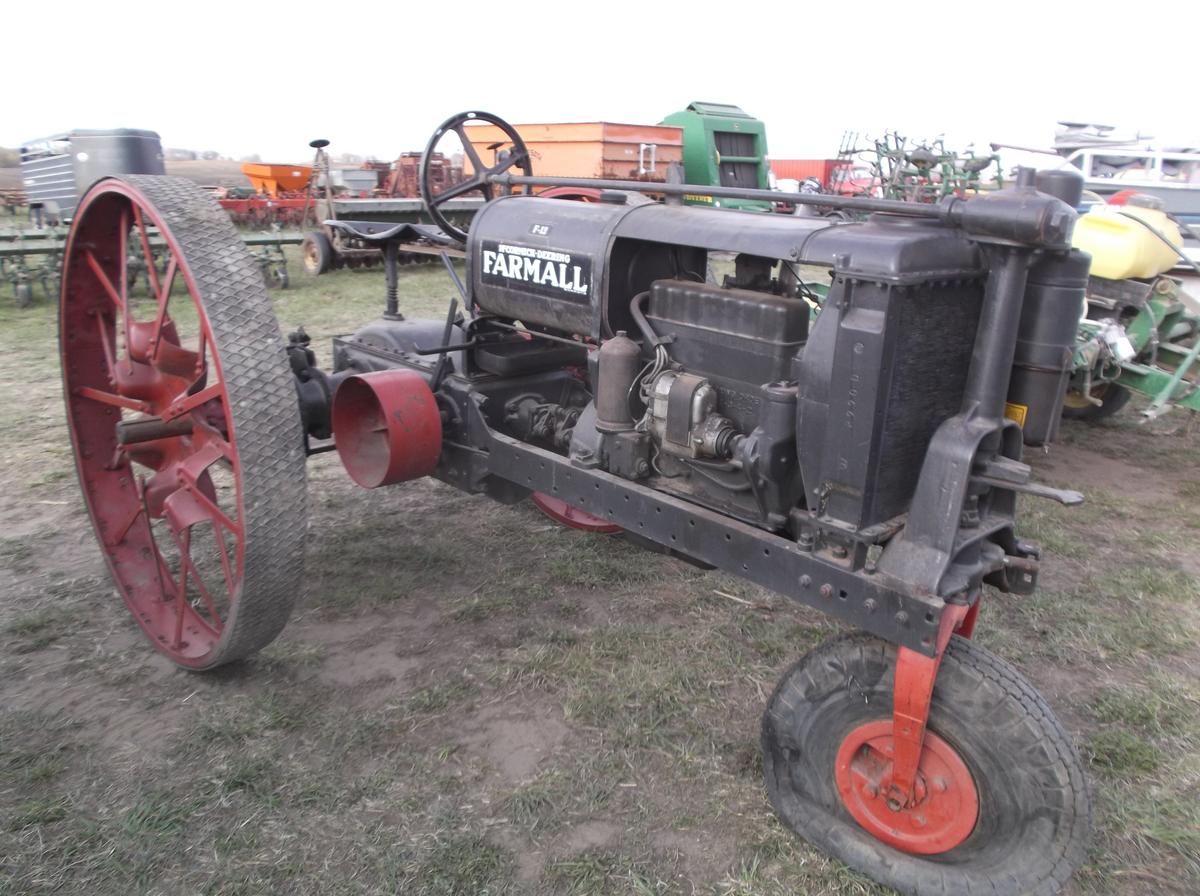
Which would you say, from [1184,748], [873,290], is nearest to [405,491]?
[873,290]

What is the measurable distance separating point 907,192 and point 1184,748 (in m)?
7.66

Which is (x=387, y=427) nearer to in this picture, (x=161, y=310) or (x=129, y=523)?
(x=161, y=310)

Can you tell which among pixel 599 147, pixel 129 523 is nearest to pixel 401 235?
pixel 129 523

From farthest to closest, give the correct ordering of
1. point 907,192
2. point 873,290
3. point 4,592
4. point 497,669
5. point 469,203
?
1. point 469,203
2. point 907,192
3. point 4,592
4. point 497,669
5. point 873,290

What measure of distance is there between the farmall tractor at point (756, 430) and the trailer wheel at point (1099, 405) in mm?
3565

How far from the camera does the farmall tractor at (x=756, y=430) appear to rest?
1.80 m

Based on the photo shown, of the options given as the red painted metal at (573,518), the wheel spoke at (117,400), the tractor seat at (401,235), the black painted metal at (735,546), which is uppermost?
the tractor seat at (401,235)

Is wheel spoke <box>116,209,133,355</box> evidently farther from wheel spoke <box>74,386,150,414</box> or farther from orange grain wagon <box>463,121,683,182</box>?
orange grain wagon <box>463,121,683,182</box>

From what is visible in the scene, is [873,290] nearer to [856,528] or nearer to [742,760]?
[856,528]

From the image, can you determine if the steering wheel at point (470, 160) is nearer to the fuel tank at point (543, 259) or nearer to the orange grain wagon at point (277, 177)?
the fuel tank at point (543, 259)

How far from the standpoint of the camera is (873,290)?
182 cm

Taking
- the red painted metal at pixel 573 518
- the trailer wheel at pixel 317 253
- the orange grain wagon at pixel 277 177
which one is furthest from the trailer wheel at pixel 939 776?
the orange grain wagon at pixel 277 177

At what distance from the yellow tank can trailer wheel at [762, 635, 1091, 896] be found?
3.62 m

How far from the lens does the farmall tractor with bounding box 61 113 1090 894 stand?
180 cm
